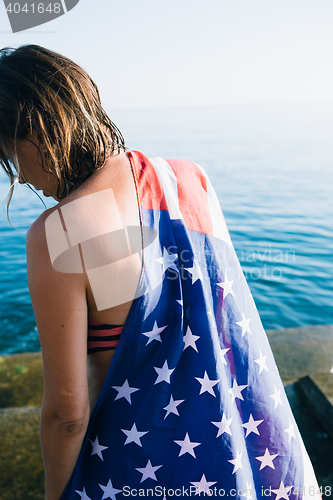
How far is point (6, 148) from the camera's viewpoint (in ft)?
3.24

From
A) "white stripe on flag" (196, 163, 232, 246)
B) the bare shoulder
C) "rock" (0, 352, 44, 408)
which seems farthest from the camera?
"rock" (0, 352, 44, 408)

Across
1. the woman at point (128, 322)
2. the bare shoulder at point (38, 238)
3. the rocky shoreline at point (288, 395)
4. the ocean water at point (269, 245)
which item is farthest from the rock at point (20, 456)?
the bare shoulder at point (38, 238)

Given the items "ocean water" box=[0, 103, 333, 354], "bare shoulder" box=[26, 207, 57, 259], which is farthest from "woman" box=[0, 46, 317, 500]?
"ocean water" box=[0, 103, 333, 354]

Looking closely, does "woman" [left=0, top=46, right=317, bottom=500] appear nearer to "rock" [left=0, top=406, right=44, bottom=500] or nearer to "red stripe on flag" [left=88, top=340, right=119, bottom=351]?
"red stripe on flag" [left=88, top=340, right=119, bottom=351]

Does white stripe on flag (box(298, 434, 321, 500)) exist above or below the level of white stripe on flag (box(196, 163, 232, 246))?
below

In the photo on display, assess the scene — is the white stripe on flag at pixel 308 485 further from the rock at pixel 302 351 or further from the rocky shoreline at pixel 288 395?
the rock at pixel 302 351

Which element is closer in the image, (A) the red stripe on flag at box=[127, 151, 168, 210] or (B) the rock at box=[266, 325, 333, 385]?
(A) the red stripe on flag at box=[127, 151, 168, 210]

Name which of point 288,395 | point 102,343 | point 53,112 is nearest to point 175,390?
point 102,343

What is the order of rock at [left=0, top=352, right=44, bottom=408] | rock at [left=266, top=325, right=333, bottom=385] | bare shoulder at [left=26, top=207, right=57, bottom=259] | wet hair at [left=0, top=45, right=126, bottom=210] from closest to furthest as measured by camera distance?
1. bare shoulder at [left=26, top=207, right=57, bottom=259]
2. wet hair at [left=0, top=45, right=126, bottom=210]
3. rock at [left=0, top=352, right=44, bottom=408]
4. rock at [left=266, top=325, right=333, bottom=385]

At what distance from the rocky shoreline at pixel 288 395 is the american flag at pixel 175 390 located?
1.30 meters

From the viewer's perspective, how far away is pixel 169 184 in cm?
100

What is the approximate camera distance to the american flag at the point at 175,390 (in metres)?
0.94

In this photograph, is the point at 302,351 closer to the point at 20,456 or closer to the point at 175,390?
the point at 20,456

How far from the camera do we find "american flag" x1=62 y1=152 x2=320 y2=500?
3.08 ft
